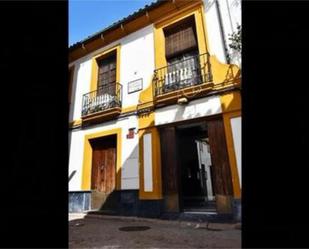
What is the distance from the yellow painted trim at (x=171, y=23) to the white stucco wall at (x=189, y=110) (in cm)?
151

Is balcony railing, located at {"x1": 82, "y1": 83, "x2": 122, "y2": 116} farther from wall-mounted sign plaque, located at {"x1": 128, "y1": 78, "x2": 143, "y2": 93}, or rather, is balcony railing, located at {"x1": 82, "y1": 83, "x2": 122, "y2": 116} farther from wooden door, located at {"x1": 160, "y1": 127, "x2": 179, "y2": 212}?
wooden door, located at {"x1": 160, "y1": 127, "x2": 179, "y2": 212}

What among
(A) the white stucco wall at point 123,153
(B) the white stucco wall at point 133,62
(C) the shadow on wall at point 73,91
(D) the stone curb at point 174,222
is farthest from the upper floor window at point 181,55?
(C) the shadow on wall at point 73,91

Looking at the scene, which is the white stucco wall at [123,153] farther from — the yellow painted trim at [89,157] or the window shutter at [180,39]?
the window shutter at [180,39]

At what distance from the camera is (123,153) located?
7.54 metres

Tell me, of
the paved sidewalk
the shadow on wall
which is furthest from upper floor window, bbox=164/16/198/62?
the paved sidewalk

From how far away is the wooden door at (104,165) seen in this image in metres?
8.00

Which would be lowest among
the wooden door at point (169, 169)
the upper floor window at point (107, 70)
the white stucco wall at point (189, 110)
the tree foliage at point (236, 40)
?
the wooden door at point (169, 169)

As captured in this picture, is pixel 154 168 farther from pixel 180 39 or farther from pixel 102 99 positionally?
pixel 180 39

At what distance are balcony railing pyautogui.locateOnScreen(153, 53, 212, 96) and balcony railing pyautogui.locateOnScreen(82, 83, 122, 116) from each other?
1.55 m
